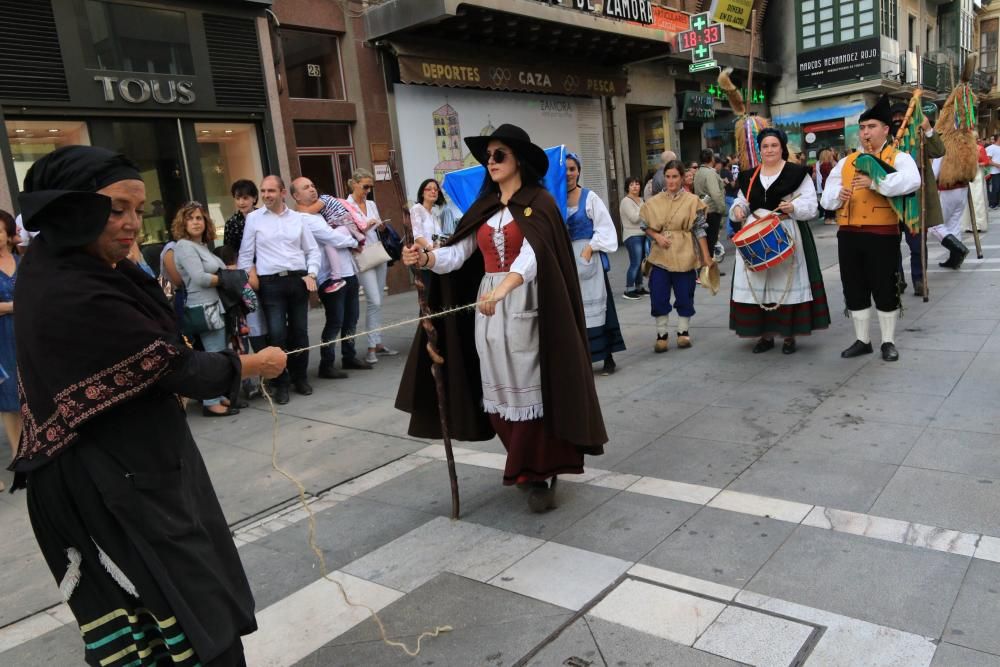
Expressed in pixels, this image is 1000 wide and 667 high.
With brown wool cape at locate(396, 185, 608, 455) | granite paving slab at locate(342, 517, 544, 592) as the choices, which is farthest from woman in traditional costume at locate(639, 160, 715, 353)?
→ granite paving slab at locate(342, 517, 544, 592)

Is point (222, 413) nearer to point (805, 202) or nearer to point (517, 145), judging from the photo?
point (517, 145)

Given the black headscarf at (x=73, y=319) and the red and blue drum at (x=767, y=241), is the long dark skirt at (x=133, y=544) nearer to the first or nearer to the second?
the black headscarf at (x=73, y=319)

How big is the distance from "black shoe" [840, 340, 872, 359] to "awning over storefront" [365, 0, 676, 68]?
8112 millimetres

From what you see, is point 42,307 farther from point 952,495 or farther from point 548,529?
point 952,495

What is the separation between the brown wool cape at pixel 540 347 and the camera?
3660 millimetres

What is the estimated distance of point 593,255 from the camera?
643 centimetres

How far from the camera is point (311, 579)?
347cm

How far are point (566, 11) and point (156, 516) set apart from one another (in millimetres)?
13779

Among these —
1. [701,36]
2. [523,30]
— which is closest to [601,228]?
[523,30]

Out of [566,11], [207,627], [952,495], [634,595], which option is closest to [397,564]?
[634,595]

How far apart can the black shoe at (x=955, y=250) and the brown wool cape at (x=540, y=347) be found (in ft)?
26.8

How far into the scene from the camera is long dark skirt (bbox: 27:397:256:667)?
77.8 inches

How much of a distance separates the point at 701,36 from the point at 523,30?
502 centimetres

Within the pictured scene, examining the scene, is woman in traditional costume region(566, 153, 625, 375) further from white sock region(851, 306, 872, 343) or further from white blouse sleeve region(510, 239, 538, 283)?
white blouse sleeve region(510, 239, 538, 283)
